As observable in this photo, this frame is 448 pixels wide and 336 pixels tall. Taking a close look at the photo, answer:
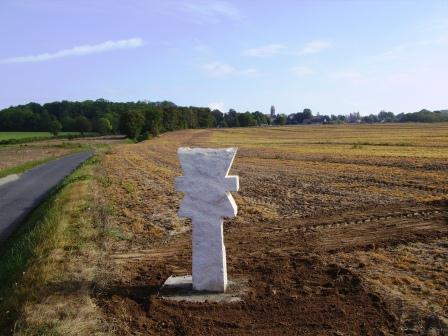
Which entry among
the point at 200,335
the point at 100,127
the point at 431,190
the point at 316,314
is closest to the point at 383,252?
the point at 316,314

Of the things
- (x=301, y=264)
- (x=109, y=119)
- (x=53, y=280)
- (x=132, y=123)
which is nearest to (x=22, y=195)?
(x=53, y=280)

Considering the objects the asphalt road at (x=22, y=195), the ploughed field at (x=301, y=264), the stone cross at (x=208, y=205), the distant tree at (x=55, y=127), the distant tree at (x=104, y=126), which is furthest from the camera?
the distant tree at (x=104, y=126)

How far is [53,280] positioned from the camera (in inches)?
344

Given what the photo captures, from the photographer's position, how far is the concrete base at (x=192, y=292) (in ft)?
25.5

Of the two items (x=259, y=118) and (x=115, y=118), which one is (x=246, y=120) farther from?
(x=115, y=118)

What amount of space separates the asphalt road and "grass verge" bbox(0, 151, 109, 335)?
15.0 feet

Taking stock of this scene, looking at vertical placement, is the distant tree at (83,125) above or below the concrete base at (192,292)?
below

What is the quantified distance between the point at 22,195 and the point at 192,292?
2200 cm

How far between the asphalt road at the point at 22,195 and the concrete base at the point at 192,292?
10.2 meters

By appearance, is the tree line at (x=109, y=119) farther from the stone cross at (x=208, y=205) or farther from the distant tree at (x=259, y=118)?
the stone cross at (x=208, y=205)

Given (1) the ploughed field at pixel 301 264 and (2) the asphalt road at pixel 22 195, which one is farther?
(2) the asphalt road at pixel 22 195

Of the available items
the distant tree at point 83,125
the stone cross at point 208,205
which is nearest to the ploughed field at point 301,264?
the stone cross at point 208,205

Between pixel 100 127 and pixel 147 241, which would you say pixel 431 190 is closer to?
pixel 147 241

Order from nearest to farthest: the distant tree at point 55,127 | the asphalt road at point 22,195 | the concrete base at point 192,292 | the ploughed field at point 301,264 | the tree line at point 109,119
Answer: the ploughed field at point 301,264 → the concrete base at point 192,292 → the asphalt road at point 22,195 → the tree line at point 109,119 → the distant tree at point 55,127
